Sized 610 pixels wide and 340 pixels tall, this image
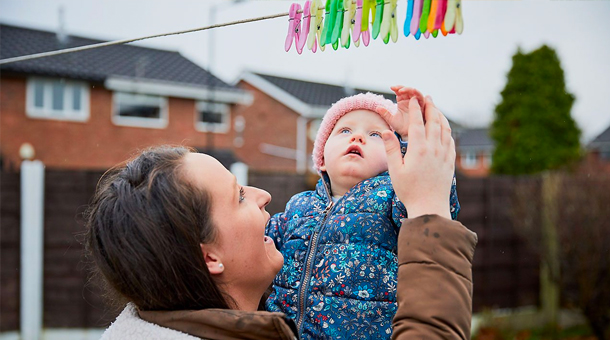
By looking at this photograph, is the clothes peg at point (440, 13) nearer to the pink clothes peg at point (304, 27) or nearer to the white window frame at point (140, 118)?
the pink clothes peg at point (304, 27)

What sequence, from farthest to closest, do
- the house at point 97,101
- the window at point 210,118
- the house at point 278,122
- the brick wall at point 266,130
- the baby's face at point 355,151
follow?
the brick wall at point 266,130 → the house at point 278,122 → the window at point 210,118 → the house at point 97,101 → the baby's face at point 355,151

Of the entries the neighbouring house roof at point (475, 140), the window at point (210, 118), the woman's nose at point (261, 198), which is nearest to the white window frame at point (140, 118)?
the window at point (210, 118)

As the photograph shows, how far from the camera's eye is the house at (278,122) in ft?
51.0

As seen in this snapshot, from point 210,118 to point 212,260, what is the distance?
41.7 feet

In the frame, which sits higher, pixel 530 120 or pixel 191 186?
pixel 530 120

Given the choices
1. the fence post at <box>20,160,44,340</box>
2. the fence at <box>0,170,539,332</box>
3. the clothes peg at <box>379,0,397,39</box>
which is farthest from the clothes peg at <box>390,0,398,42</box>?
the fence post at <box>20,160,44,340</box>

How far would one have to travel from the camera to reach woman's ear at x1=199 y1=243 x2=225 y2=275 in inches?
40.2

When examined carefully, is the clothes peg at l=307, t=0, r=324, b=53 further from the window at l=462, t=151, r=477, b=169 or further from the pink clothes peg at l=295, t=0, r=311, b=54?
the window at l=462, t=151, r=477, b=169

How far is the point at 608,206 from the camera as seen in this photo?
5457mm

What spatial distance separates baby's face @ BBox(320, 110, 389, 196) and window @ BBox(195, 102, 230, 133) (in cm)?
1187

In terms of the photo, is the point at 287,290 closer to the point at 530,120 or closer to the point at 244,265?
the point at 244,265

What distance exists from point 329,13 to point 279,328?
0.57 metres

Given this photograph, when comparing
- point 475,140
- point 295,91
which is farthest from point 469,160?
point 295,91

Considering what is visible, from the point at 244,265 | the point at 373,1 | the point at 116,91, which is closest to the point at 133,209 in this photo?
the point at 244,265
